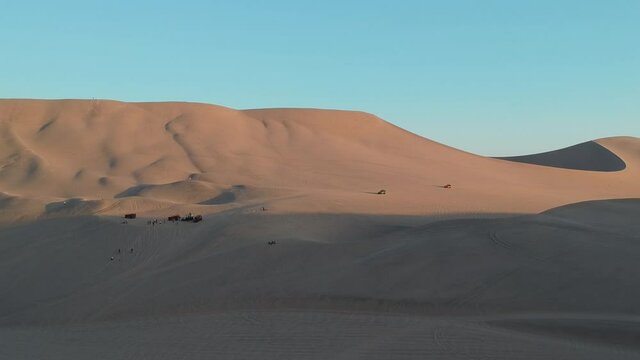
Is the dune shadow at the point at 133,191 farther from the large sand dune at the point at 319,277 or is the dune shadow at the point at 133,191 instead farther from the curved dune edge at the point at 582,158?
the curved dune edge at the point at 582,158

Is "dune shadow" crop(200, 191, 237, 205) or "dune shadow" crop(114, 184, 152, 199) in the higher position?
"dune shadow" crop(114, 184, 152, 199)

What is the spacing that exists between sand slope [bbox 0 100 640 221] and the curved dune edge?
0.99 ft

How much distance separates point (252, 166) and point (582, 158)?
101 feet

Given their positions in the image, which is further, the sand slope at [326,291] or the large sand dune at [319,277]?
the large sand dune at [319,277]

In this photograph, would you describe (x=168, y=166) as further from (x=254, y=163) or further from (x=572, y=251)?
(x=572, y=251)

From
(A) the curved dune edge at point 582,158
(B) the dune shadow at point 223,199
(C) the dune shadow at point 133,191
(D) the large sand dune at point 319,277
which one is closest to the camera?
(D) the large sand dune at point 319,277

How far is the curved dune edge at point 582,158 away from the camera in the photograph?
162 feet

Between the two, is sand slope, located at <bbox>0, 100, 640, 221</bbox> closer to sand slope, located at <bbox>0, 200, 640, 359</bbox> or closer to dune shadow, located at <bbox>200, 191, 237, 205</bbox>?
dune shadow, located at <bbox>200, 191, 237, 205</bbox>

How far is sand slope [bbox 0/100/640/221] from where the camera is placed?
23.4 m

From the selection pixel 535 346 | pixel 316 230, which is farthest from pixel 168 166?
pixel 535 346

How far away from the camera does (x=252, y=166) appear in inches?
1391

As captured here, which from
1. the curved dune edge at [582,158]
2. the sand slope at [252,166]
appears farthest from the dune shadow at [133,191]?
the curved dune edge at [582,158]

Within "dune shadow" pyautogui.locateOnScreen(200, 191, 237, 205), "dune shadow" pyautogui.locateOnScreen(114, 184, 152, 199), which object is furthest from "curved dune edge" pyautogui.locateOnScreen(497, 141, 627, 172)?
"dune shadow" pyautogui.locateOnScreen(114, 184, 152, 199)

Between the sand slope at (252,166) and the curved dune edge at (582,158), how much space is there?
11.9 inches
